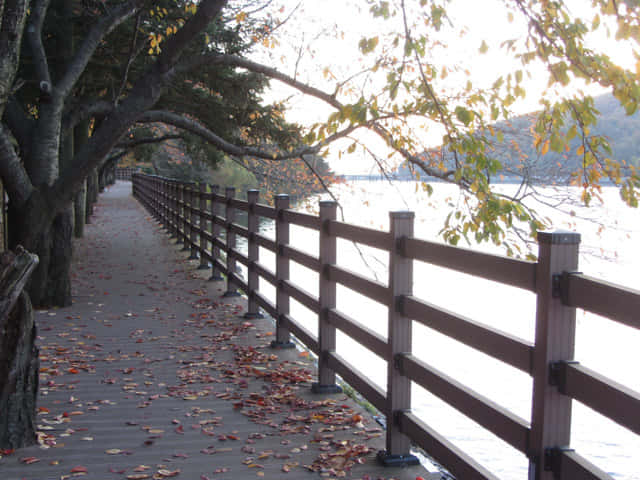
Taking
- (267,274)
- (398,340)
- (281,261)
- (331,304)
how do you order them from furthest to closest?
1. (267,274)
2. (281,261)
3. (331,304)
4. (398,340)

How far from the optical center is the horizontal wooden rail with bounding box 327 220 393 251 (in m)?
4.46

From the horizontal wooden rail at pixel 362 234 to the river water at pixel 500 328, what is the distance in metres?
0.21

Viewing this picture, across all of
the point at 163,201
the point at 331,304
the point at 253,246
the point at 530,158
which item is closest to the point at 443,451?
the point at 331,304

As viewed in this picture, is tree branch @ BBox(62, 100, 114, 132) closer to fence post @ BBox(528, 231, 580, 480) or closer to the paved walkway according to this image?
the paved walkway

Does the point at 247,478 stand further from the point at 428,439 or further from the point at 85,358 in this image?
the point at 85,358

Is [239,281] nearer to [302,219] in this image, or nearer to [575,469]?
[302,219]

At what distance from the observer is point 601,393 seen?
8.46 feet

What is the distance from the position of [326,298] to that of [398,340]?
1529mm

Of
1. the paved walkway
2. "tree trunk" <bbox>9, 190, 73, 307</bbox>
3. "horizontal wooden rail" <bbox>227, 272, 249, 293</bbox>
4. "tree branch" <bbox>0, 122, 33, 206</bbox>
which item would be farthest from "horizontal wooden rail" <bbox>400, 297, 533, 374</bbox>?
"tree trunk" <bbox>9, 190, 73, 307</bbox>

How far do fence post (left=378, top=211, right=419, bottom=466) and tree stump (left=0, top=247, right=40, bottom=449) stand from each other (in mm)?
2442

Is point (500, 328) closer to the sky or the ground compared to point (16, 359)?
closer to the ground

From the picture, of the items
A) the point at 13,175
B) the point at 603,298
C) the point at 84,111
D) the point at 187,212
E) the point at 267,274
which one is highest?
the point at 84,111

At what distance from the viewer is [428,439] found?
12.9 feet

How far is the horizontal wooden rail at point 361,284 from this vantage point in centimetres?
455
